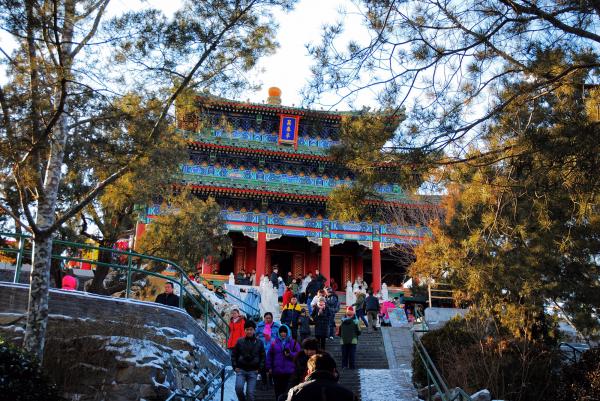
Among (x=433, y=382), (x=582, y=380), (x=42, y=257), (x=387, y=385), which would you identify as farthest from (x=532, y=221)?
(x=42, y=257)

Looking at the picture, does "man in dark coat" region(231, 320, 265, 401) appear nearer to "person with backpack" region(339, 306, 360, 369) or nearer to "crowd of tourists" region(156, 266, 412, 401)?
"crowd of tourists" region(156, 266, 412, 401)

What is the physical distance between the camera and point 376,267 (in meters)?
27.3

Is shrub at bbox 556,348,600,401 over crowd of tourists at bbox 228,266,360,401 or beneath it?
beneath

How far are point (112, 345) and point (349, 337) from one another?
181 inches

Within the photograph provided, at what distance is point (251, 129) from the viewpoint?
99.5ft

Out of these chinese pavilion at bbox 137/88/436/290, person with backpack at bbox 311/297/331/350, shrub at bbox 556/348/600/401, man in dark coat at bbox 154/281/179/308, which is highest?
chinese pavilion at bbox 137/88/436/290

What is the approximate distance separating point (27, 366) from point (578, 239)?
974 cm

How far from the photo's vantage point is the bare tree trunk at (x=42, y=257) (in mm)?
6609

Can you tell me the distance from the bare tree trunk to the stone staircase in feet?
13.5

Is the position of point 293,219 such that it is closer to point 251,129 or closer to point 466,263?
point 251,129

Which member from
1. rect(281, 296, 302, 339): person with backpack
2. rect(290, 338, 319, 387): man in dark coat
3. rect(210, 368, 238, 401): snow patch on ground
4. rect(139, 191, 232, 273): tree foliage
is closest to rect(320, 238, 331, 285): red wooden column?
rect(139, 191, 232, 273): tree foliage

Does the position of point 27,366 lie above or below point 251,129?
below

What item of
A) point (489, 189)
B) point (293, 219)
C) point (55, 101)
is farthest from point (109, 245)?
point (293, 219)

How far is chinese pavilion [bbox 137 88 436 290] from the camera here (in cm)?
2668
